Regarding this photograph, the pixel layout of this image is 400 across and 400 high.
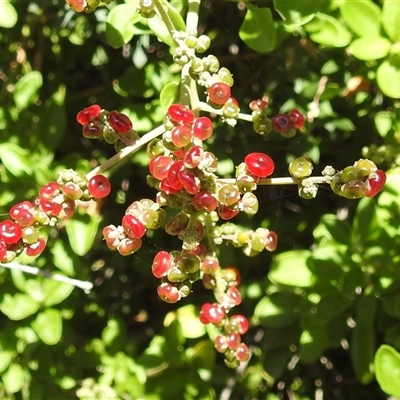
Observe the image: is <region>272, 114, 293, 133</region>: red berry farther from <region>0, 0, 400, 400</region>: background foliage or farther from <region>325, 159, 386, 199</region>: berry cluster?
<region>325, 159, 386, 199</region>: berry cluster

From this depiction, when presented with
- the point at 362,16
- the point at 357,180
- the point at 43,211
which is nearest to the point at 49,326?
the point at 43,211

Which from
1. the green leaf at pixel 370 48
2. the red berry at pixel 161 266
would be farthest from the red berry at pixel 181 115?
the green leaf at pixel 370 48

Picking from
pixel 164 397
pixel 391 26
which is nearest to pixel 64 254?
pixel 164 397

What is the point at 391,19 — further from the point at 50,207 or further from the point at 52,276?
the point at 52,276

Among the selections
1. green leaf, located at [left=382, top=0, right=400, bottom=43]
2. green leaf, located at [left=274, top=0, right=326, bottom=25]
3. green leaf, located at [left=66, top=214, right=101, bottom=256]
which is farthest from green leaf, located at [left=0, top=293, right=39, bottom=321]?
green leaf, located at [left=382, top=0, right=400, bottom=43]

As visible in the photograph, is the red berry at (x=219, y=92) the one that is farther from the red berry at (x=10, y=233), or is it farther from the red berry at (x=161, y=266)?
the red berry at (x=10, y=233)
